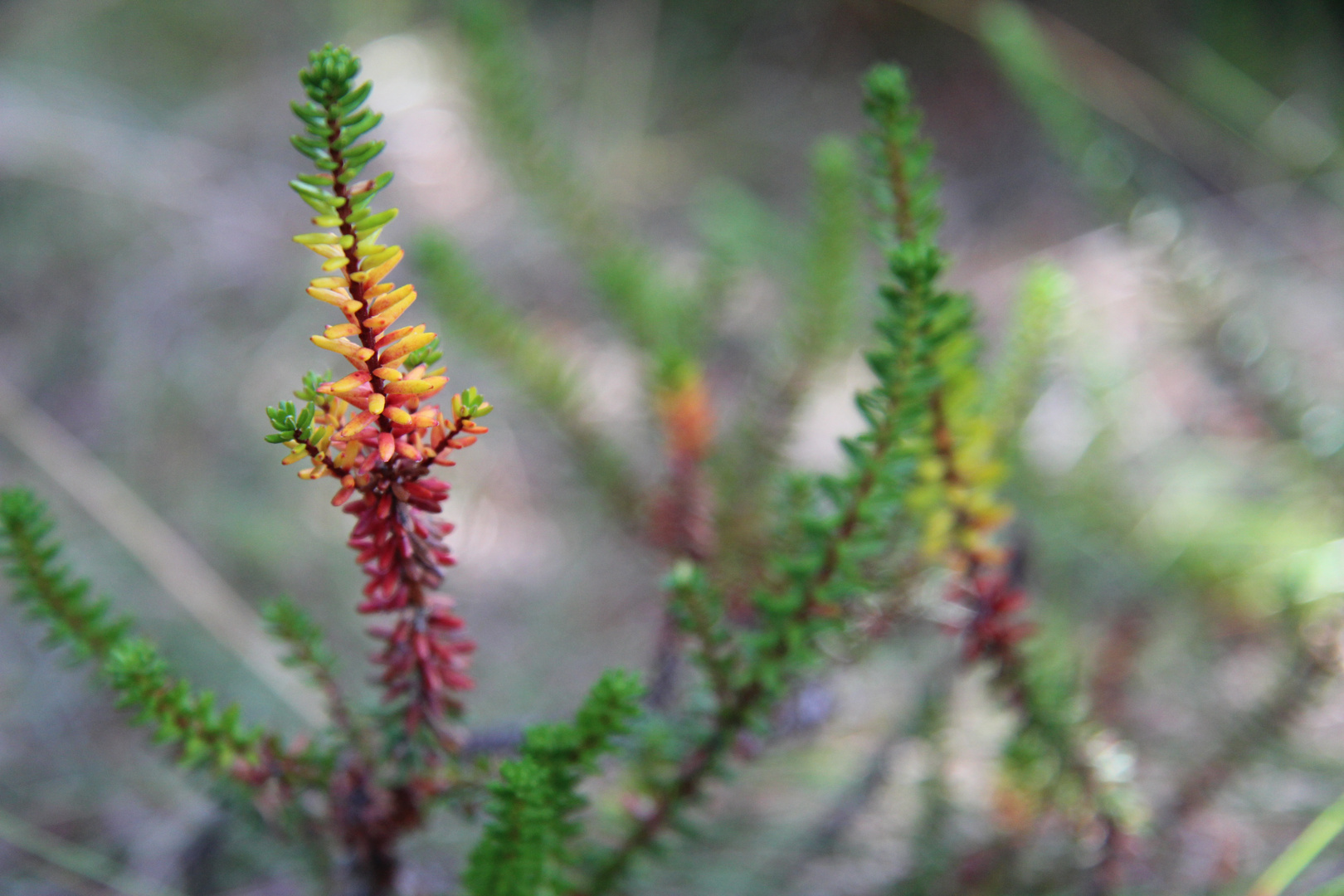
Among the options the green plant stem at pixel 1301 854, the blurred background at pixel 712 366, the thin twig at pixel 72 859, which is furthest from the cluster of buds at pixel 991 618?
the thin twig at pixel 72 859

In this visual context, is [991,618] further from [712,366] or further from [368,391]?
[712,366]

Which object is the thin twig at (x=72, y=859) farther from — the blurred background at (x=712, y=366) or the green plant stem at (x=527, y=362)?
the green plant stem at (x=527, y=362)

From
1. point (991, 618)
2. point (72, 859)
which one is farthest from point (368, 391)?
point (72, 859)

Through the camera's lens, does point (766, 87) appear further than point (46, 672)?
Yes

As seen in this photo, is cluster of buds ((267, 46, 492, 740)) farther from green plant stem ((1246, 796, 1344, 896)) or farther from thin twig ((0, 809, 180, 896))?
green plant stem ((1246, 796, 1344, 896))

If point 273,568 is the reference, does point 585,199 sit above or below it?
above

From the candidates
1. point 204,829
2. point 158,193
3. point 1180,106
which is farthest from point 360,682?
point 1180,106

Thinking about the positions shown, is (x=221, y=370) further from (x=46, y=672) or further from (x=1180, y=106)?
(x=1180, y=106)
